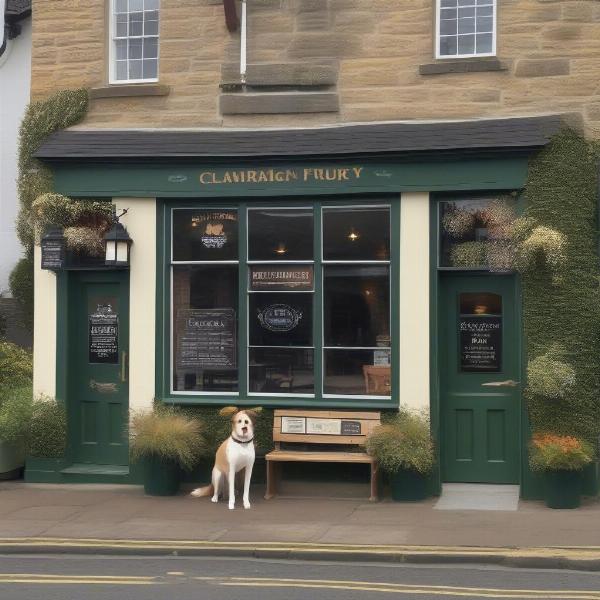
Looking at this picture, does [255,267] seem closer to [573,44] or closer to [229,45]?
[229,45]

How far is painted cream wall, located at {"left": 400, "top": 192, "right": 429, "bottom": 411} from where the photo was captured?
12.5 m

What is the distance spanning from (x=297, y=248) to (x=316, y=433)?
2.14 metres

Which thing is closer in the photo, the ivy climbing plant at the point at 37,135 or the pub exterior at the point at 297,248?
the pub exterior at the point at 297,248

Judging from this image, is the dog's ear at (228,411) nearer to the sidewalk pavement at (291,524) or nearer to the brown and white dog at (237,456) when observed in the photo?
the brown and white dog at (237,456)

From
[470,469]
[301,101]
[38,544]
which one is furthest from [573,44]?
[38,544]

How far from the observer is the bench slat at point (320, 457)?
40.1ft

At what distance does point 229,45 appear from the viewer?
523 inches

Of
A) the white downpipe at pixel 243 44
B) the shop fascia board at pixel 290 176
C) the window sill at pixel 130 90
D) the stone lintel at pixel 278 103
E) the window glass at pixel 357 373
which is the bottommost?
the window glass at pixel 357 373

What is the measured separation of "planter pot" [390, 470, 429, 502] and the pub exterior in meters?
0.52

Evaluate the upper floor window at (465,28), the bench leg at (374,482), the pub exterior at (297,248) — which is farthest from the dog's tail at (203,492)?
the upper floor window at (465,28)

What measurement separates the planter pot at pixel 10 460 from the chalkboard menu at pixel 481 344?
18.2 feet

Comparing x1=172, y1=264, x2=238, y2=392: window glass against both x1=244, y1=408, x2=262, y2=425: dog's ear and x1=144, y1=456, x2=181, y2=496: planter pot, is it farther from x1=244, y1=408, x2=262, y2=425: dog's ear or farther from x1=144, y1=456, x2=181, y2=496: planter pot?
x1=144, y1=456, x2=181, y2=496: planter pot

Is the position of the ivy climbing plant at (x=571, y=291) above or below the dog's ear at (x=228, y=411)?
above

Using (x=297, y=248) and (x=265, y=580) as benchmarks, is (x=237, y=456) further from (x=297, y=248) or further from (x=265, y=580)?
(x=265, y=580)
